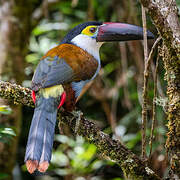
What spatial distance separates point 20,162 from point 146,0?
132 inches

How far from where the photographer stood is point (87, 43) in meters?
3.02

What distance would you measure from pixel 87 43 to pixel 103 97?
1365 millimetres

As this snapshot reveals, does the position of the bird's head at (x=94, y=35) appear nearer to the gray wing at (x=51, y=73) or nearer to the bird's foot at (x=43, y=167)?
the gray wing at (x=51, y=73)

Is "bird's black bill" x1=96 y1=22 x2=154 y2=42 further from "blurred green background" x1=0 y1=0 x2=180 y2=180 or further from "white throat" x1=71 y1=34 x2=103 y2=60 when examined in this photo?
"blurred green background" x1=0 y1=0 x2=180 y2=180

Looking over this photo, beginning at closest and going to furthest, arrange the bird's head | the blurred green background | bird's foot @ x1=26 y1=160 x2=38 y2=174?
bird's foot @ x1=26 y1=160 x2=38 y2=174
the bird's head
the blurred green background

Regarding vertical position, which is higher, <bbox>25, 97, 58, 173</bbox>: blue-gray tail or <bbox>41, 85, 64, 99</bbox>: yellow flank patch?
<bbox>41, 85, 64, 99</bbox>: yellow flank patch

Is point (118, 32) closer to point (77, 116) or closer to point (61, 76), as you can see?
point (61, 76)

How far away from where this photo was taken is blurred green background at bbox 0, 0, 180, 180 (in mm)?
3670

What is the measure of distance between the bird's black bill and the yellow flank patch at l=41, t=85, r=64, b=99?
78 centimetres

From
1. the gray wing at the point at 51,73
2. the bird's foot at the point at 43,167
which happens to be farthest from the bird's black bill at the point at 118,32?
the bird's foot at the point at 43,167

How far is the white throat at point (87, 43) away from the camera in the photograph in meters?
3.00

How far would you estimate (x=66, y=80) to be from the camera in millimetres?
2393

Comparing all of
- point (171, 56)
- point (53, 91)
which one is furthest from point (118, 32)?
point (171, 56)

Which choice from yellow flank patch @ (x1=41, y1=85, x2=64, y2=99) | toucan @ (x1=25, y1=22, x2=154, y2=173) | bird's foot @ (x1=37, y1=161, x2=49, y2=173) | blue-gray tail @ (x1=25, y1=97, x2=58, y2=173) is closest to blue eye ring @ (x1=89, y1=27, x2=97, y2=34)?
toucan @ (x1=25, y1=22, x2=154, y2=173)
